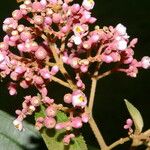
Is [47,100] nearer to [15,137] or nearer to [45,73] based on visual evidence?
[45,73]

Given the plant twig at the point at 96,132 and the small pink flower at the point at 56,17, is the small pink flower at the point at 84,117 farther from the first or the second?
the small pink flower at the point at 56,17

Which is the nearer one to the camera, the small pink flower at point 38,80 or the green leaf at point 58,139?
the small pink flower at point 38,80

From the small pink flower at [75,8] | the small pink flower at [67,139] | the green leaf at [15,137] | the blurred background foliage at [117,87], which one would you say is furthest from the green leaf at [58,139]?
the blurred background foliage at [117,87]

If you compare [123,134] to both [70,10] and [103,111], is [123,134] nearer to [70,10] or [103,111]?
[103,111]

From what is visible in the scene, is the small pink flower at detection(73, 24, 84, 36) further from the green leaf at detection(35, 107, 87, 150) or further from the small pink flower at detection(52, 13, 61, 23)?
the green leaf at detection(35, 107, 87, 150)

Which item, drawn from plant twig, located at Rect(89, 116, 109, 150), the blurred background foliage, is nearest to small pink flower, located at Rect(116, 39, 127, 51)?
plant twig, located at Rect(89, 116, 109, 150)

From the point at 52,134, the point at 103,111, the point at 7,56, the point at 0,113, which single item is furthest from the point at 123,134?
the point at 7,56

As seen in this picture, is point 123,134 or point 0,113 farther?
point 123,134

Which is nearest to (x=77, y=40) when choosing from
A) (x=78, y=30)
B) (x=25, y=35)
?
(x=78, y=30)
